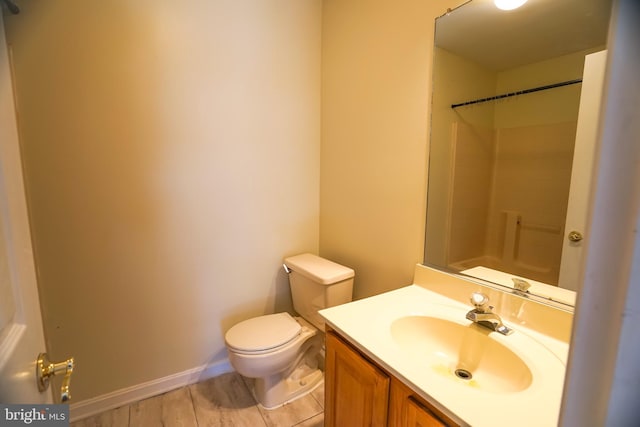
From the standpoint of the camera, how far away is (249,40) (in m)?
1.67

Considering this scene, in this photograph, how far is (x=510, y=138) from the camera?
1.06 metres

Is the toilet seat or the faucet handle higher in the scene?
the faucet handle

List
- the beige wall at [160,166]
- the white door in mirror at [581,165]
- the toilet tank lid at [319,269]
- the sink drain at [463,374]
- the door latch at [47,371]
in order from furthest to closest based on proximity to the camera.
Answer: the toilet tank lid at [319,269]
the beige wall at [160,166]
the sink drain at [463,374]
the white door in mirror at [581,165]
the door latch at [47,371]

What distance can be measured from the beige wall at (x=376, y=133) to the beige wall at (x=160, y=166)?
21cm

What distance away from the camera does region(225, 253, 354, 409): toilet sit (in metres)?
1.46

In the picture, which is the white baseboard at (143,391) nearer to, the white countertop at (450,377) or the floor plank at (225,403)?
the floor plank at (225,403)

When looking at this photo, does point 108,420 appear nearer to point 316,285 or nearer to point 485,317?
point 316,285

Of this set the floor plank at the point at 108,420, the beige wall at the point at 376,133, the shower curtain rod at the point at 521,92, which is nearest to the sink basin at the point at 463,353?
the beige wall at the point at 376,133

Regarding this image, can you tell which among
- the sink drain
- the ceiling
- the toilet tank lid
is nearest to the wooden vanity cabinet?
the sink drain

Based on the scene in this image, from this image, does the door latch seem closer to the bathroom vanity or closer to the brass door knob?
the bathroom vanity

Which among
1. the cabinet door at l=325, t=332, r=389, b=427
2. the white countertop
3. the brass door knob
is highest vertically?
the brass door knob

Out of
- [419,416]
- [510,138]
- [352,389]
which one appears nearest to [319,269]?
[352,389]

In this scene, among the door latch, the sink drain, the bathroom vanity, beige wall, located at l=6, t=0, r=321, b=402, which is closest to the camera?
the door latch

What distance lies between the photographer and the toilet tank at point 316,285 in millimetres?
1596
